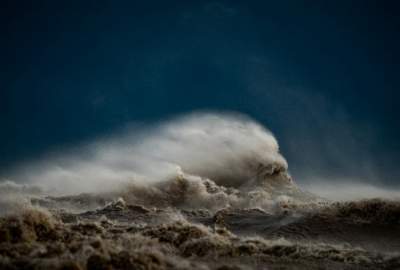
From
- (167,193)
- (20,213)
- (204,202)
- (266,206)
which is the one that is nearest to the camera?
(20,213)

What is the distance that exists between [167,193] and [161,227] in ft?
76.5

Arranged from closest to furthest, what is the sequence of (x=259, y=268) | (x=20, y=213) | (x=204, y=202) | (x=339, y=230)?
1. (x=259, y=268)
2. (x=20, y=213)
3. (x=339, y=230)
4. (x=204, y=202)

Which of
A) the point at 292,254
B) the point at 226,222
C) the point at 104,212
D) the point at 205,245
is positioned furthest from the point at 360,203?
the point at 104,212

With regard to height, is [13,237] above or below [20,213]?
below

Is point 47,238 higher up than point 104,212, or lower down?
lower down

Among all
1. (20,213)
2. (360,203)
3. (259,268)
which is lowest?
(259,268)

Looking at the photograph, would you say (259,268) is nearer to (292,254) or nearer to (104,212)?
(292,254)

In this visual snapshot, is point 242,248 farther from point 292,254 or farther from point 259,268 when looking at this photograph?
point 259,268

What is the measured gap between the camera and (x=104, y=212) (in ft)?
103

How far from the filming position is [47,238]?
15.0 m

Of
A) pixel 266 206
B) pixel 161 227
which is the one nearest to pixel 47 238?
pixel 161 227

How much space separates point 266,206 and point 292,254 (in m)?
19.0

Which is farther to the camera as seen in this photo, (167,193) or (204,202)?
(167,193)

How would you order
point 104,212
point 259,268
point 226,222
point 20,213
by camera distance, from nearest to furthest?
point 259,268 < point 20,213 < point 226,222 < point 104,212
